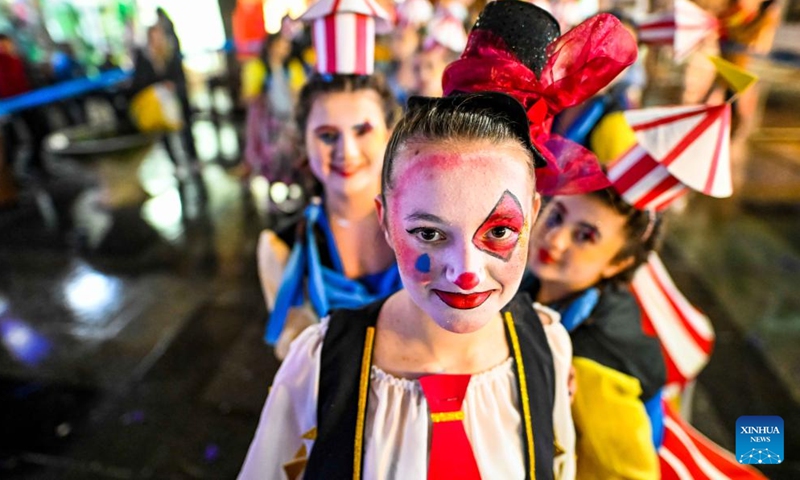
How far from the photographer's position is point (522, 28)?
84 centimetres

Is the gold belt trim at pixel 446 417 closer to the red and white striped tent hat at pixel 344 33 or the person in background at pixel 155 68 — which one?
the red and white striped tent hat at pixel 344 33

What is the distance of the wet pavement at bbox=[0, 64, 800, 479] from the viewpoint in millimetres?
2182

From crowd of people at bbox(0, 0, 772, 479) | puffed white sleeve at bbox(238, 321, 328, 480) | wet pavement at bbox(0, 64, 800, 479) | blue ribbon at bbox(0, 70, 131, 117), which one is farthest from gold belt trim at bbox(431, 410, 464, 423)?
blue ribbon at bbox(0, 70, 131, 117)

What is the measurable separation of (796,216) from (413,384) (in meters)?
4.54

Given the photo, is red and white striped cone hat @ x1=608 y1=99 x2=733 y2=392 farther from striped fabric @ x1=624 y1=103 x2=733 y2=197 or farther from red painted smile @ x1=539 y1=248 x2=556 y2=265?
red painted smile @ x1=539 y1=248 x2=556 y2=265

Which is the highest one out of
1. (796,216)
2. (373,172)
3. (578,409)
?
(373,172)

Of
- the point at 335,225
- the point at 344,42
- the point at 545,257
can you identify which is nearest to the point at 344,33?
the point at 344,42

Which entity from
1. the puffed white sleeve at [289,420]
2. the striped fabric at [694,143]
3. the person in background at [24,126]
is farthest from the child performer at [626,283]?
the person in background at [24,126]

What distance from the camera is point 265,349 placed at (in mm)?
2734

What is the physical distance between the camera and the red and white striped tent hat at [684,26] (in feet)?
5.46

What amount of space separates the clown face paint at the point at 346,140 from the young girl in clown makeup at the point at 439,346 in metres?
0.43

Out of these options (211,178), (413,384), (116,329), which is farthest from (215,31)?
(413,384)

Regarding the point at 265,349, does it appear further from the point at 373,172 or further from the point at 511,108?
the point at 511,108

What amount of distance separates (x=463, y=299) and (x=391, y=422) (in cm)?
30
